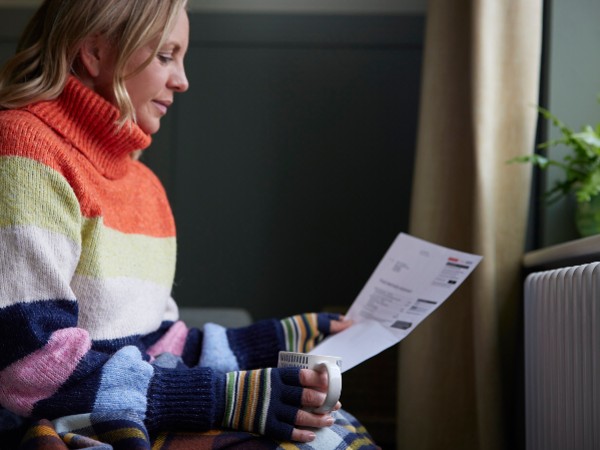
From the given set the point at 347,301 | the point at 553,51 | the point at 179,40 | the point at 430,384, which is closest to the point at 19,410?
the point at 179,40

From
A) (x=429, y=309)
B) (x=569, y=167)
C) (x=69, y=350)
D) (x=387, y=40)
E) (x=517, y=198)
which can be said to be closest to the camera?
(x=69, y=350)

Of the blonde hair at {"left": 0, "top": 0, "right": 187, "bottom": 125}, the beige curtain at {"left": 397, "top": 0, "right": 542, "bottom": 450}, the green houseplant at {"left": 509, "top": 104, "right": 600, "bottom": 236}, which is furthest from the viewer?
the beige curtain at {"left": 397, "top": 0, "right": 542, "bottom": 450}

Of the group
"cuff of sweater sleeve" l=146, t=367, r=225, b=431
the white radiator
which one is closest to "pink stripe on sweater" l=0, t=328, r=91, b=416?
"cuff of sweater sleeve" l=146, t=367, r=225, b=431

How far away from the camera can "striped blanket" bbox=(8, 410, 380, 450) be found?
3.04ft

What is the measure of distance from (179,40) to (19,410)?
660 mm

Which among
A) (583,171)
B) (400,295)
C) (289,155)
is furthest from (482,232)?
(289,155)

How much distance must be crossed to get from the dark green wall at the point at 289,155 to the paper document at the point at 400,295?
106cm

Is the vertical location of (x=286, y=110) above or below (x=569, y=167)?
above

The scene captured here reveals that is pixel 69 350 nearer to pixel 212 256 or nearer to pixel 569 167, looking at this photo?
pixel 569 167

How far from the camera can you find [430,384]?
1.82m

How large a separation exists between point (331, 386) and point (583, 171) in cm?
90

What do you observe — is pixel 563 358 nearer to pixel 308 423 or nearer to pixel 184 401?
pixel 308 423

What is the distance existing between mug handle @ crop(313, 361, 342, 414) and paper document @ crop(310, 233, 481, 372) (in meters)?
0.19

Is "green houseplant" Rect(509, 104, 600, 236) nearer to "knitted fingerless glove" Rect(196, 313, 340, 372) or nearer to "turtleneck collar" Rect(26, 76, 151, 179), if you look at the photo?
"knitted fingerless glove" Rect(196, 313, 340, 372)
